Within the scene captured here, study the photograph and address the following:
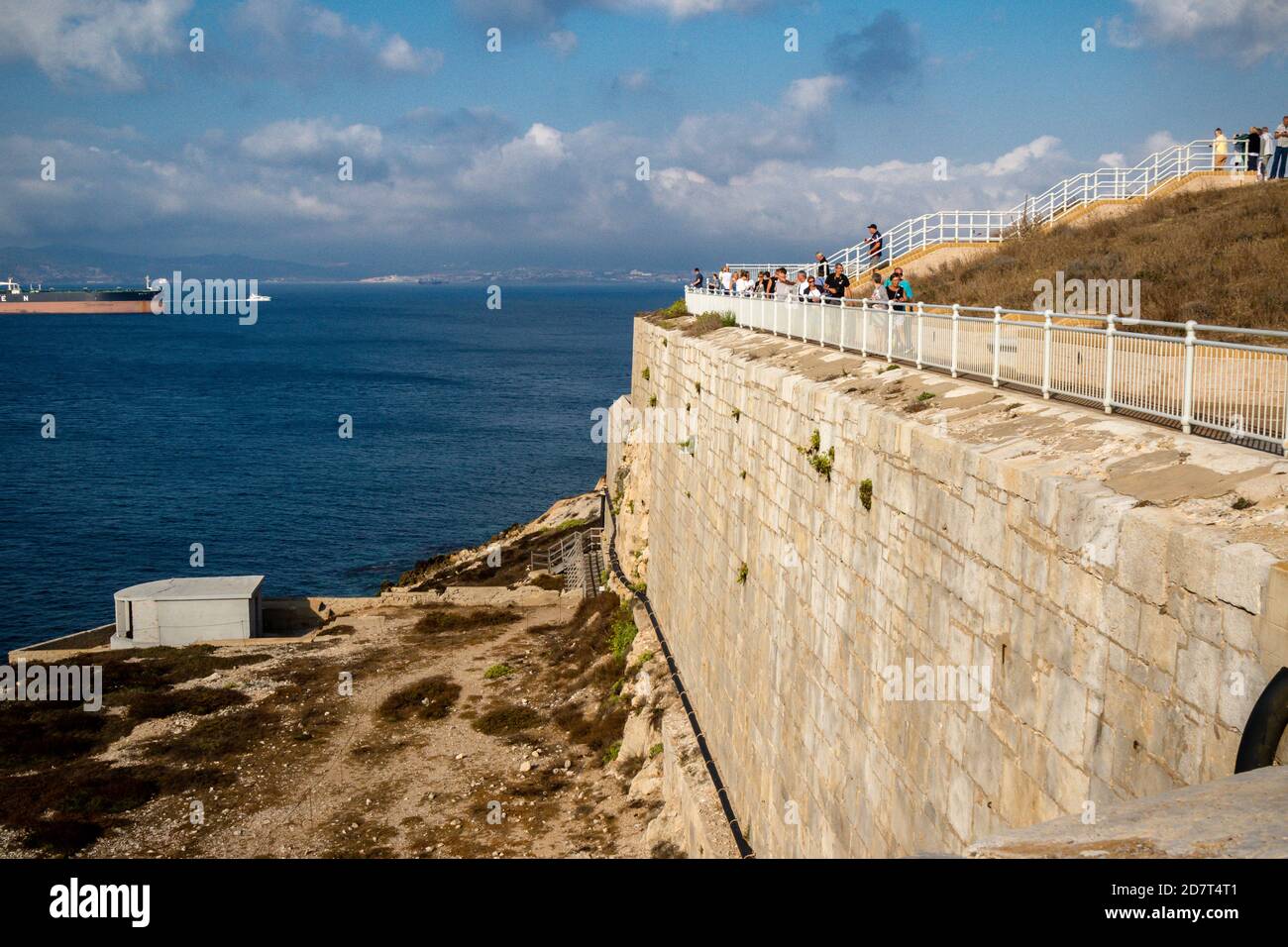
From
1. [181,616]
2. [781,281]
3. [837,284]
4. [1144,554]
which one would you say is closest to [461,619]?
[181,616]

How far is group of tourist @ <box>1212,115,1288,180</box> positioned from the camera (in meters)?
27.5

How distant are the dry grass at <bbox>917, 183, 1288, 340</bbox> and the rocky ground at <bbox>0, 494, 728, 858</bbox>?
9.90 m

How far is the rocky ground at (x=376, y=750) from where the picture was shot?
59.8 ft

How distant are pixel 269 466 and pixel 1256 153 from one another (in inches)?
2057

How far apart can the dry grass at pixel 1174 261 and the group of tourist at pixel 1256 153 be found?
1.47 meters

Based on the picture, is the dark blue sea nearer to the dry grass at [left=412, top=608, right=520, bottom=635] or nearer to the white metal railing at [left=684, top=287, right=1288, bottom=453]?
the dry grass at [left=412, top=608, right=520, bottom=635]

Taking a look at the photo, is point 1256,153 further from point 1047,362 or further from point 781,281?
point 1047,362

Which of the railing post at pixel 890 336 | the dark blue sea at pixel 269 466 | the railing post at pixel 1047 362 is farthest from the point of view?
the dark blue sea at pixel 269 466

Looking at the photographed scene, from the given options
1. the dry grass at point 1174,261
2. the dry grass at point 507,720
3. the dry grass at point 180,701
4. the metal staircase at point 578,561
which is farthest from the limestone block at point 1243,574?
the metal staircase at point 578,561

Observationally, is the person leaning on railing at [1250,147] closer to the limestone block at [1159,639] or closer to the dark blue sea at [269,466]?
the limestone block at [1159,639]

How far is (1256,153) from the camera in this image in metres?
28.9

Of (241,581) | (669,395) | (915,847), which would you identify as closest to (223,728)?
(241,581)
